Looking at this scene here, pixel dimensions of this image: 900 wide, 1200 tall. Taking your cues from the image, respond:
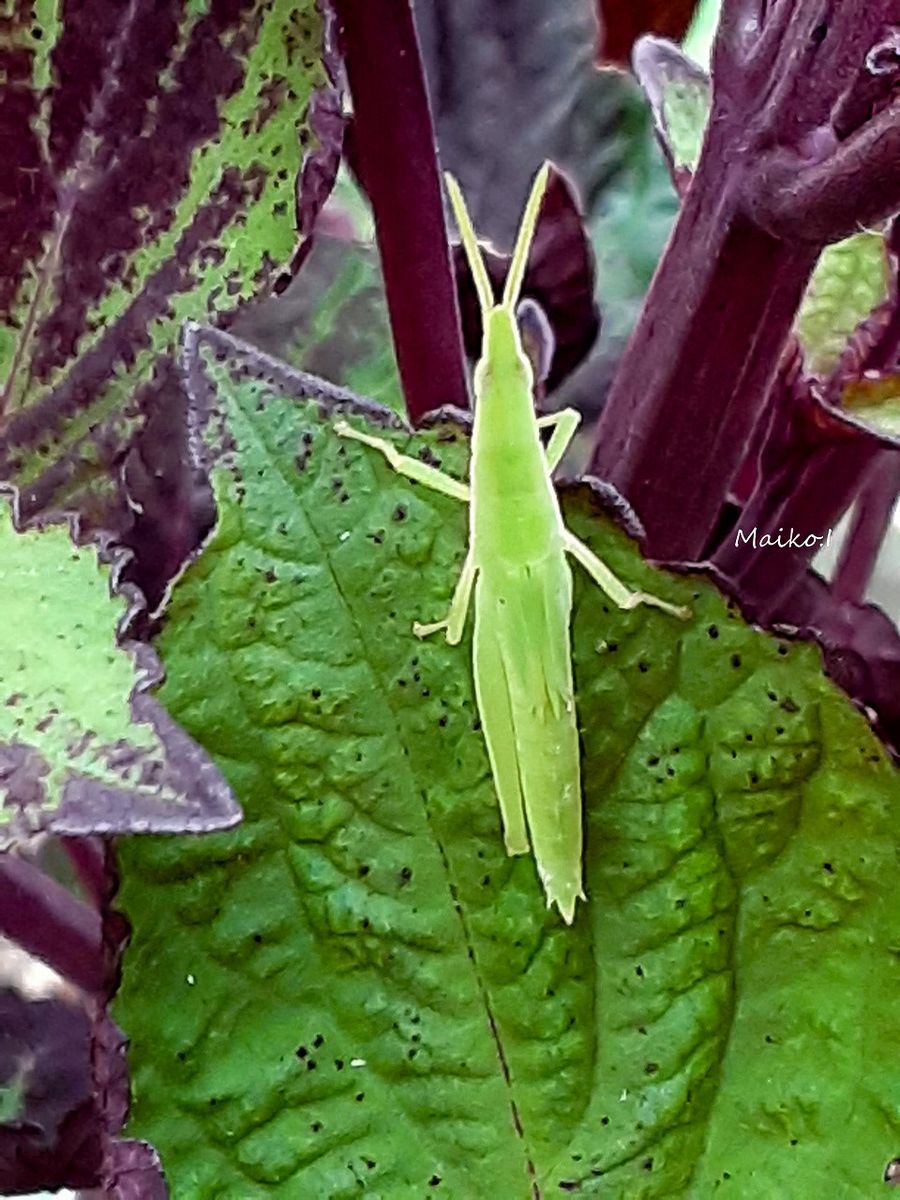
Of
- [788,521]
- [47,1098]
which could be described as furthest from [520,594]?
[47,1098]

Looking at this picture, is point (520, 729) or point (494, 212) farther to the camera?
point (494, 212)

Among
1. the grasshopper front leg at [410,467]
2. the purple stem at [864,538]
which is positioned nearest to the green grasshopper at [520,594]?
the grasshopper front leg at [410,467]

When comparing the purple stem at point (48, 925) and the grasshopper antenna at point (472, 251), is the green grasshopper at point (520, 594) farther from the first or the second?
the purple stem at point (48, 925)

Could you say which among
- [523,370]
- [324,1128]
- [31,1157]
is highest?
[523,370]

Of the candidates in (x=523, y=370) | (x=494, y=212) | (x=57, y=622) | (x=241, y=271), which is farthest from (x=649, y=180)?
(x=57, y=622)

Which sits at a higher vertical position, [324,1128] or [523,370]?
[523,370]

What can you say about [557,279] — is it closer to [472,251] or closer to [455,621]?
[472,251]

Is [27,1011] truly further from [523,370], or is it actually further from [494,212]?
[494,212]
